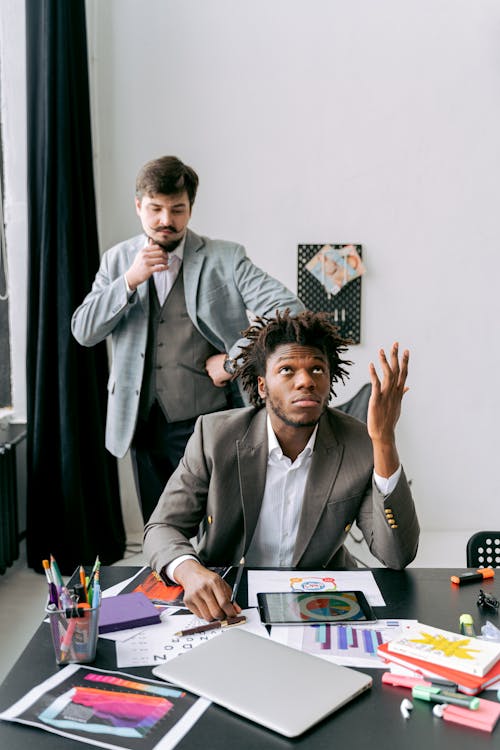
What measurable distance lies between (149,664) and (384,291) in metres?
3.11

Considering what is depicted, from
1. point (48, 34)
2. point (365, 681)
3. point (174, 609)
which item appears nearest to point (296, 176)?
point (48, 34)

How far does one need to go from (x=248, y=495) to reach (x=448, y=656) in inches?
26.7

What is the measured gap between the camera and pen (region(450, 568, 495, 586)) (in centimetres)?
154

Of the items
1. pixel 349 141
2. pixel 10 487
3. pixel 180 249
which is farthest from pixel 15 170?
pixel 349 141

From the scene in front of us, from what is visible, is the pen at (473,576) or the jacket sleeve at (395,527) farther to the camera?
the jacket sleeve at (395,527)

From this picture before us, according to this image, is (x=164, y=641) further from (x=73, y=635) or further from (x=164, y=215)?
(x=164, y=215)

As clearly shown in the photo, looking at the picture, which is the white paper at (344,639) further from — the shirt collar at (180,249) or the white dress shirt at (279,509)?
the shirt collar at (180,249)

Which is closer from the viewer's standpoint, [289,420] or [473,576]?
[473,576]

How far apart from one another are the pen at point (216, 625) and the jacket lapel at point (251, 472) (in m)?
0.40

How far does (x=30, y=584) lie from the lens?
337 centimetres

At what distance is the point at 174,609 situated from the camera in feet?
4.69

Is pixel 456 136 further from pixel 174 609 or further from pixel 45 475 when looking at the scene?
pixel 174 609

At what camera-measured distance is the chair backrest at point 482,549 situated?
186cm

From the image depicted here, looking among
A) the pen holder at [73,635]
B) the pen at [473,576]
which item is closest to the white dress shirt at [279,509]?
the pen at [473,576]
